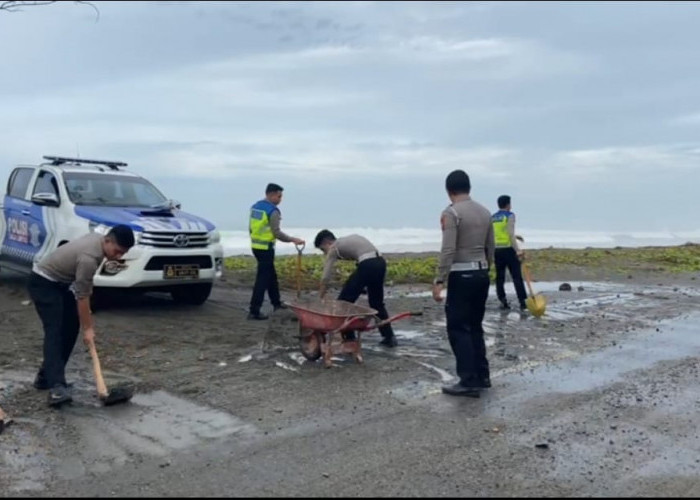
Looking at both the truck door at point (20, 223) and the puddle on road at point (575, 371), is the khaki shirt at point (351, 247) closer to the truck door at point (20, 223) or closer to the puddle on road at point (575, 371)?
the puddle on road at point (575, 371)

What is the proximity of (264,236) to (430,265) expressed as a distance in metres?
10.2

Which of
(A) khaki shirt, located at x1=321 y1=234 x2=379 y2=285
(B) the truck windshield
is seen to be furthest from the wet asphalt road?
(B) the truck windshield

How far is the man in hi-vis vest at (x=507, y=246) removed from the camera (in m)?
14.1

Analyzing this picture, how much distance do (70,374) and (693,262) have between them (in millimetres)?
23051

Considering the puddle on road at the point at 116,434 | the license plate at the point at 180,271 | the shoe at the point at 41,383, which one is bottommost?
the puddle on road at the point at 116,434

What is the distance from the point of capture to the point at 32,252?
12570 millimetres

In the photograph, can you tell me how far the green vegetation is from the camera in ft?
60.2

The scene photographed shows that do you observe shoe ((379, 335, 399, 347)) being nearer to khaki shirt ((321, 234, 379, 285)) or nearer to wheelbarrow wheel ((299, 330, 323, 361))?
khaki shirt ((321, 234, 379, 285))

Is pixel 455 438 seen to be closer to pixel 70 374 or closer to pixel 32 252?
pixel 70 374

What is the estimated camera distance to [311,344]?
30.0ft

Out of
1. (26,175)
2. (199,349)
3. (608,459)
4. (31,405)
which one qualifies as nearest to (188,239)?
(199,349)

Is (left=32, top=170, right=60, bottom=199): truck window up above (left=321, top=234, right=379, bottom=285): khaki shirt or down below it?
above

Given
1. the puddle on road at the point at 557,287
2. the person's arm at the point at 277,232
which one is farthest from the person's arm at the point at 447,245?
the puddle on road at the point at 557,287

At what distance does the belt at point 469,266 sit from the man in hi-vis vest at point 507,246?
19.9ft
